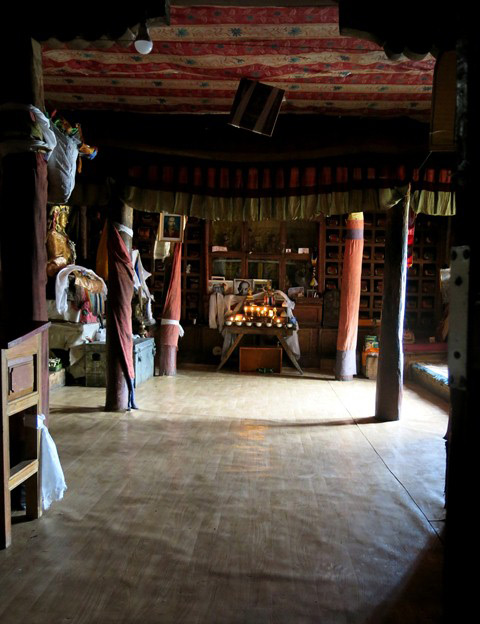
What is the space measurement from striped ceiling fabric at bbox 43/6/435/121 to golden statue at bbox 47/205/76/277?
2.28m

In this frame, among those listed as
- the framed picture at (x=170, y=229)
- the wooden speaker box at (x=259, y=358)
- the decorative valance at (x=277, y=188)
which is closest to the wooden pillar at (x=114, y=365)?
the decorative valance at (x=277, y=188)

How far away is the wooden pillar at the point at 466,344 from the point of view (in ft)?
4.31

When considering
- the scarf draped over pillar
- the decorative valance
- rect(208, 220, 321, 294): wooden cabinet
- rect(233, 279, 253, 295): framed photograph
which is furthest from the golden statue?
rect(233, 279, 253, 295): framed photograph

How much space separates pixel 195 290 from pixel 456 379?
8061 millimetres

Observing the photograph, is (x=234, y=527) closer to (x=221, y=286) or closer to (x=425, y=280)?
(x=221, y=286)

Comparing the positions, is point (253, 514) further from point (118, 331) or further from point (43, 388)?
point (118, 331)

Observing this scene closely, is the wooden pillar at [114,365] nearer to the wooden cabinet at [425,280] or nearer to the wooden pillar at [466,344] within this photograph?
the wooden pillar at [466,344]

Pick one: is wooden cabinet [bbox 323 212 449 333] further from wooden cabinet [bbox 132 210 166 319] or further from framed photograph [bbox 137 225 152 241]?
framed photograph [bbox 137 225 152 241]

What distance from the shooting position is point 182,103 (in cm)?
456

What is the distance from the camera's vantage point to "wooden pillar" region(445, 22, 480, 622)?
1314 mm

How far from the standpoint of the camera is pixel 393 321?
5.13 metres

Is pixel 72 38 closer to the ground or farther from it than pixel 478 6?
farther from it

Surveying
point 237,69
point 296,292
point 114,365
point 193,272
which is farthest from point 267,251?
point 237,69

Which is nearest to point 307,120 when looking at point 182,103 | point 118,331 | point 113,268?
point 182,103
